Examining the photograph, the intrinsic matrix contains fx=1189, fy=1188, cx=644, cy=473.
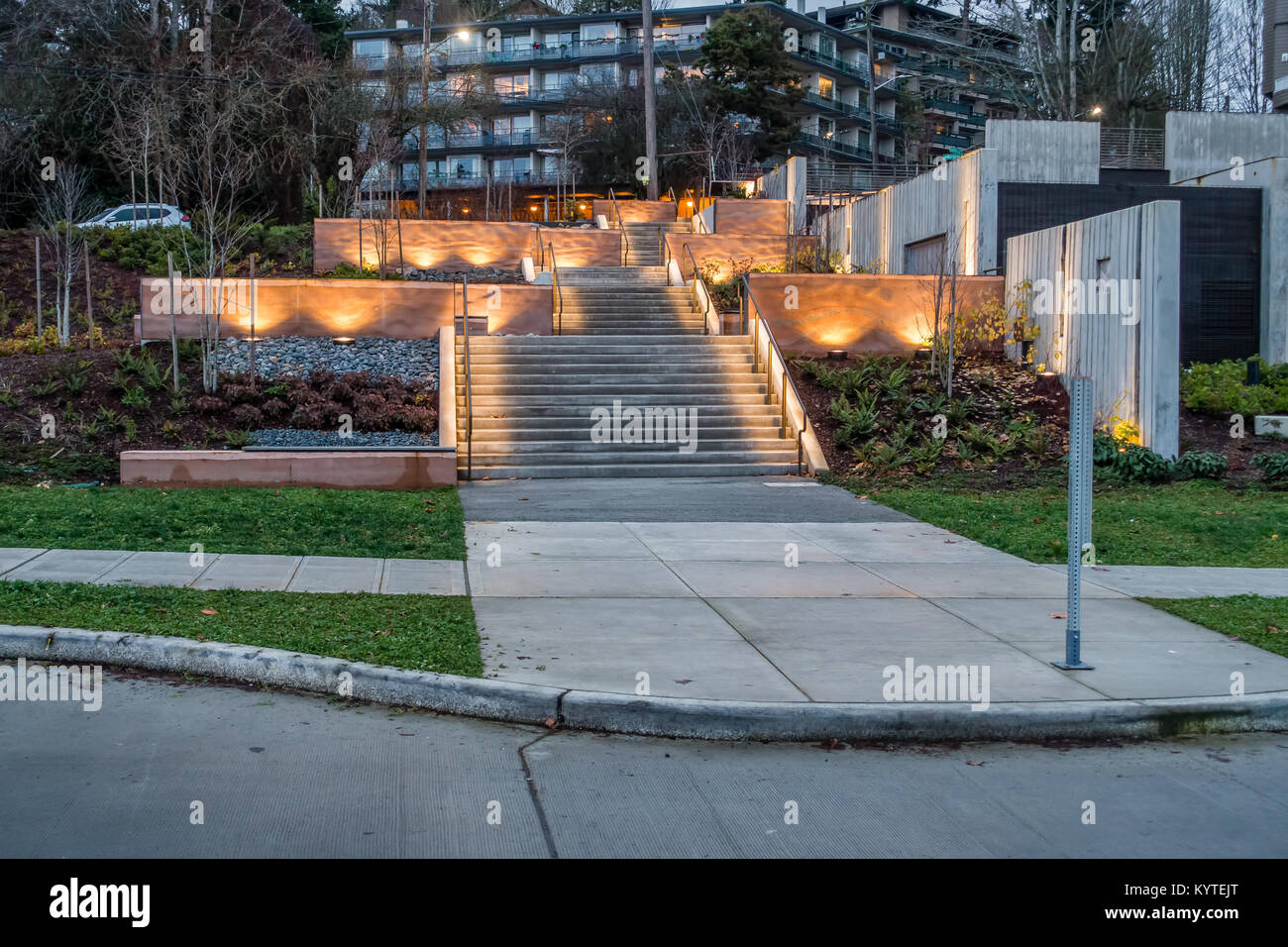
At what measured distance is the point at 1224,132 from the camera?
104 ft

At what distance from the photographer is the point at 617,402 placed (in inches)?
735

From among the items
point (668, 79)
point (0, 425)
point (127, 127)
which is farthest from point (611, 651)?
point (668, 79)

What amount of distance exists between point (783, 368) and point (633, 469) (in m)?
3.26

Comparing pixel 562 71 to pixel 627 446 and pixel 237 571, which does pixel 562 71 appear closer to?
pixel 627 446

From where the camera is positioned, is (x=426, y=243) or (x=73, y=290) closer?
(x=73, y=290)

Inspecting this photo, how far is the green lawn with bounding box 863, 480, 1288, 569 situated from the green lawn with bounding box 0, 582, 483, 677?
6151 mm

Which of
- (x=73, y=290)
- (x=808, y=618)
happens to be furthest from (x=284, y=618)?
(x=73, y=290)

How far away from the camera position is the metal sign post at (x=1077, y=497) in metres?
6.94

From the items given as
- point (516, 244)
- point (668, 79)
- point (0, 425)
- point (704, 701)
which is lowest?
point (704, 701)

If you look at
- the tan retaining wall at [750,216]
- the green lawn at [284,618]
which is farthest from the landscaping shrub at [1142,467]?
the tan retaining wall at [750,216]

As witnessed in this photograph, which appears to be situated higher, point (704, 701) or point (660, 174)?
point (660, 174)

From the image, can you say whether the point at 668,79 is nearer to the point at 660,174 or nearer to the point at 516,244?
the point at 660,174

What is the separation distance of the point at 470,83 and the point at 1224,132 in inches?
916

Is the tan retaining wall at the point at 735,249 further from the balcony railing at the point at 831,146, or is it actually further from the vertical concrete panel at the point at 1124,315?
the balcony railing at the point at 831,146
